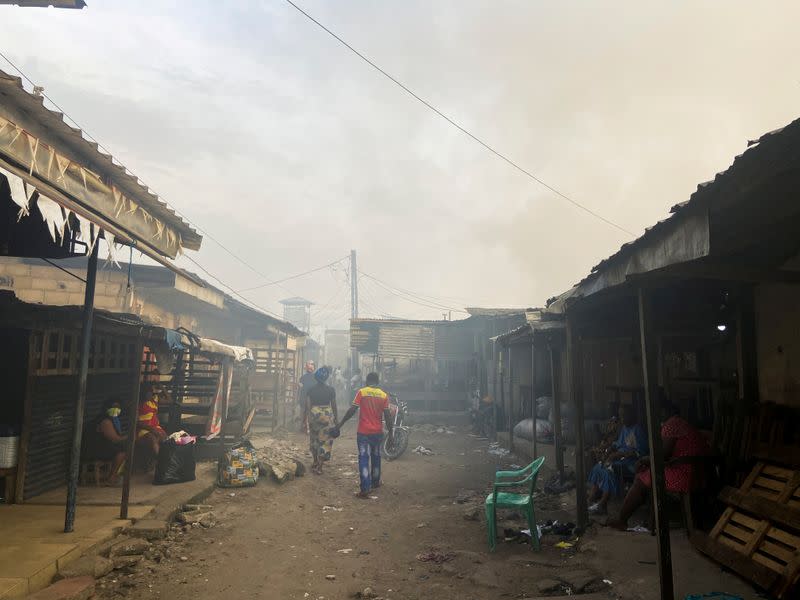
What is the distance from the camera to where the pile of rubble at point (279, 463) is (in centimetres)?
969

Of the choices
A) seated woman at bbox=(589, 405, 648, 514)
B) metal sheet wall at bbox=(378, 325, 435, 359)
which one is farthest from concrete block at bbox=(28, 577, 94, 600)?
metal sheet wall at bbox=(378, 325, 435, 359)

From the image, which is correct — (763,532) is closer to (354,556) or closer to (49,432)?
(354,556)

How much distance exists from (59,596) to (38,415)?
13.2 feet

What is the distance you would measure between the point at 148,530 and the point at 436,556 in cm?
345

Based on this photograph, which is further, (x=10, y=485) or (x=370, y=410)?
(x=370, y=410)

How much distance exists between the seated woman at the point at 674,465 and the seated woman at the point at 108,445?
770 centimetres

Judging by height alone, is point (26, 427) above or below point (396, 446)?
above

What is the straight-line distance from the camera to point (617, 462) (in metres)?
7.06

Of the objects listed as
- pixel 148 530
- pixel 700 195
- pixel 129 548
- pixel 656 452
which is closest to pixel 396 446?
pixel 148 530

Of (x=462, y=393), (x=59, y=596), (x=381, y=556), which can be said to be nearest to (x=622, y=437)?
(x=381, y=556)

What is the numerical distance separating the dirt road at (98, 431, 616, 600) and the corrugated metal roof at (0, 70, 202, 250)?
160 inches

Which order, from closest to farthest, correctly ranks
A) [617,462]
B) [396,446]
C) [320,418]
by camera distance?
[617,462]
[320,418]
[396,446]

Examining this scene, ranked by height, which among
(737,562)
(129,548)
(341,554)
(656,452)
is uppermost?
(656,452)

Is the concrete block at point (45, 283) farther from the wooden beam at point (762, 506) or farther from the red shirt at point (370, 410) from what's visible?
the wooden beam at point (762, 506)
